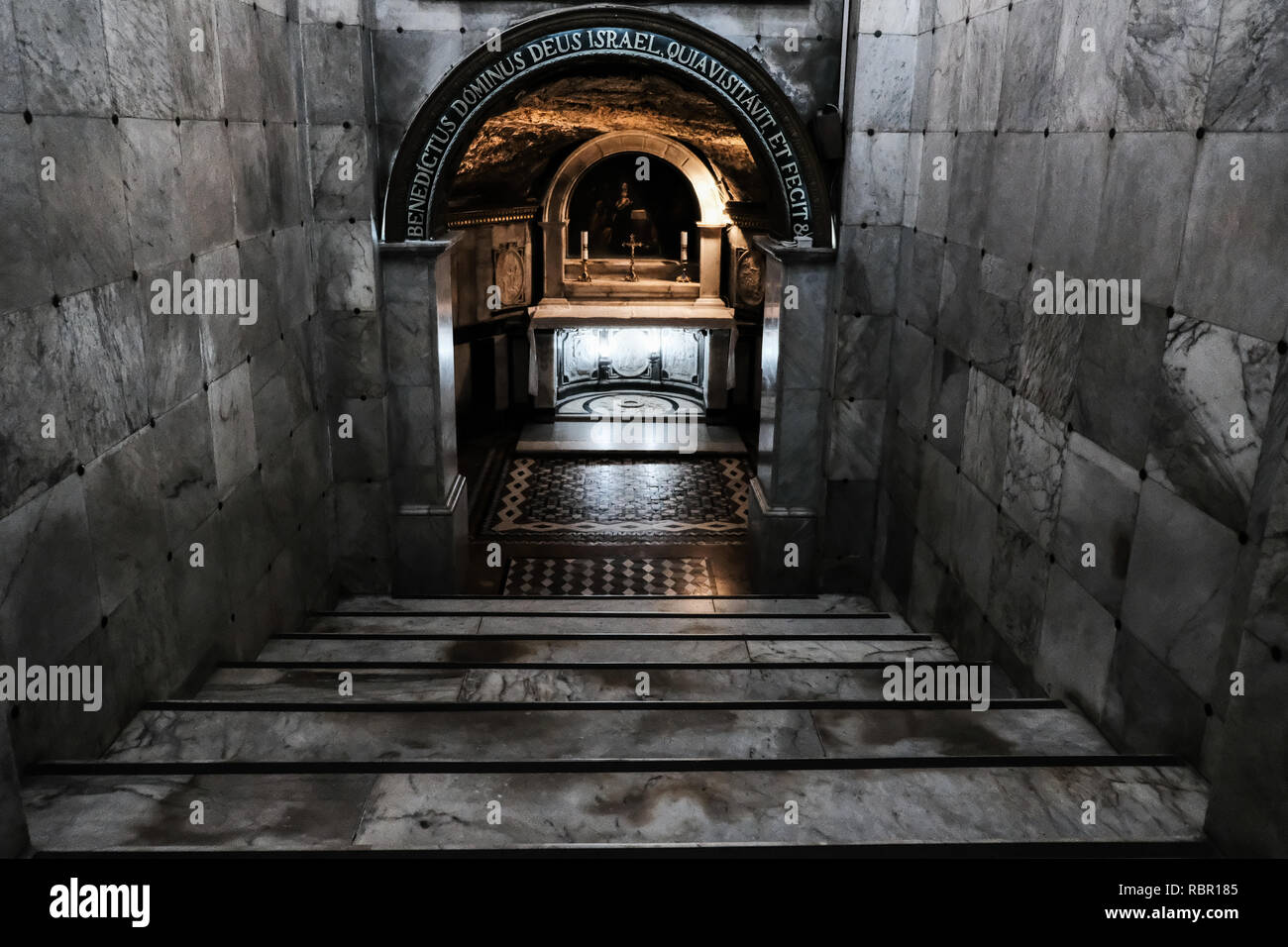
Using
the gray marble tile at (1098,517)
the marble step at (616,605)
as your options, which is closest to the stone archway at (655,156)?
the marble step at (616,605)

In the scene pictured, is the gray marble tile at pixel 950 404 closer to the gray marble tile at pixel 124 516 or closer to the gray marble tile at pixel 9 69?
the gray marble tile at pixel 124 516

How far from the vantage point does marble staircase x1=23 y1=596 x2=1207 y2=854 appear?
106 inches

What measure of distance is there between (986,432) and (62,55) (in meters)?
3.83

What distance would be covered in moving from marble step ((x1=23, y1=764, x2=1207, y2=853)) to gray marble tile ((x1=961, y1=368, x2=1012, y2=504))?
1.70 meters

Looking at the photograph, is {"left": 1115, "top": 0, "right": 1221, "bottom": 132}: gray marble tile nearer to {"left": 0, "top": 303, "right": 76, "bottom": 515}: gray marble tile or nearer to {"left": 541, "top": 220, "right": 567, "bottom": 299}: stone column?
{"left": 0, "top": 303, "right": 76, "bottom": 515}: gray marble tile

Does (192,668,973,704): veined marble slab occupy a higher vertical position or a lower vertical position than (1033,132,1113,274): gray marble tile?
lower

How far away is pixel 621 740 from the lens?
3.45m

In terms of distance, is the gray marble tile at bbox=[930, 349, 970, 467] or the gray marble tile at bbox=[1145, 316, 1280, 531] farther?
the gray marble tile at bbox=[930, 349, 970, 467]

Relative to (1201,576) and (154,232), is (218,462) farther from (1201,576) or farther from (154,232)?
(1201,576)

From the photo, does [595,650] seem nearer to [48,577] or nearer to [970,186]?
[48,577]

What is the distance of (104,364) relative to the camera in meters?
3.37

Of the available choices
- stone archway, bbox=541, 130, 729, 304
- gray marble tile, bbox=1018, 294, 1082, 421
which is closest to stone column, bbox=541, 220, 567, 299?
stone archway, bbox=541, 130, 729, 304

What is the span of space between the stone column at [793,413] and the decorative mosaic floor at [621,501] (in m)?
1.52
